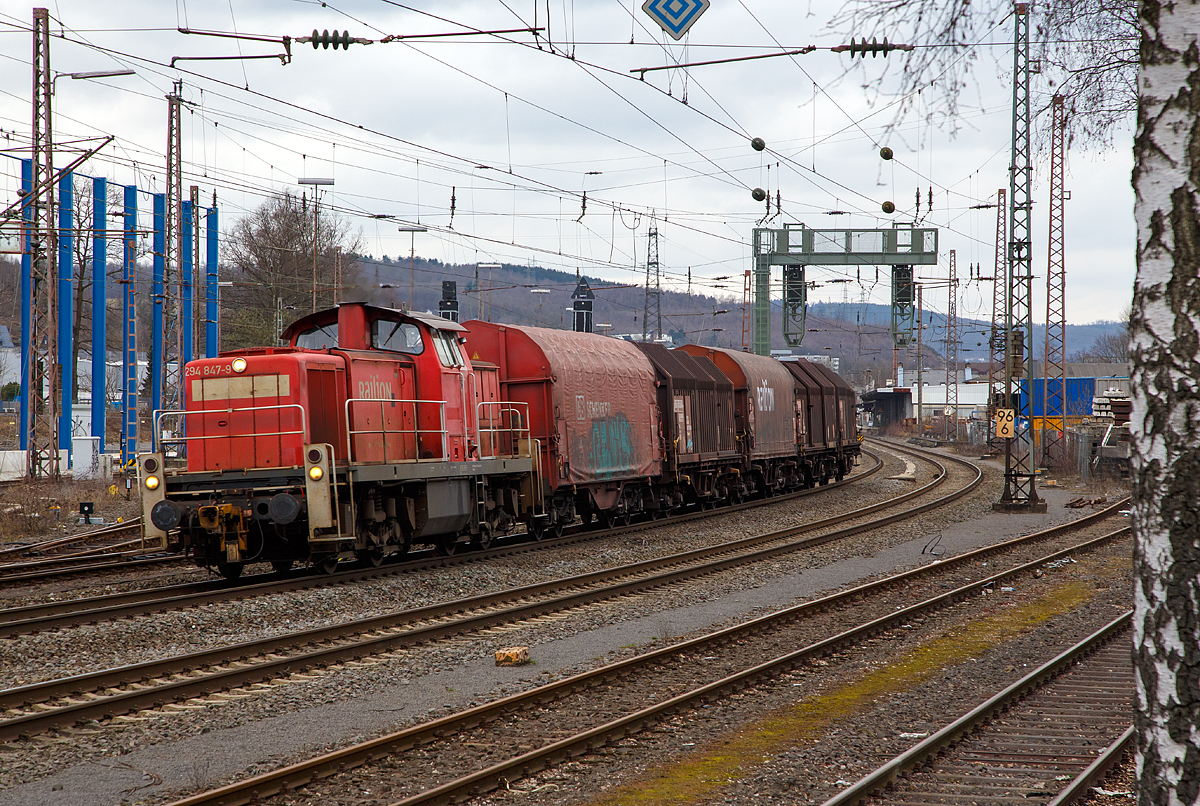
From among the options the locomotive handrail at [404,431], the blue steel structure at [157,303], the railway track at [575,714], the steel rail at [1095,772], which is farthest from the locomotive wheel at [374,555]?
the blue steel structure at [157,303]

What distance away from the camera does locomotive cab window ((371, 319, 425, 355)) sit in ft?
48.7

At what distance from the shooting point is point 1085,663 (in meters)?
9.76

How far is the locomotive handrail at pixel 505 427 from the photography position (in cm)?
→ 1678

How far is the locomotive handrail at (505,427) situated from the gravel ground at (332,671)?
78.3 inches

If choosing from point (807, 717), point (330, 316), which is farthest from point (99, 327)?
point (807, 717)

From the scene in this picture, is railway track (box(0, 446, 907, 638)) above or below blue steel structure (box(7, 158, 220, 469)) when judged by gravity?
below

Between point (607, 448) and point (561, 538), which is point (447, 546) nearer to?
point (561, 538)

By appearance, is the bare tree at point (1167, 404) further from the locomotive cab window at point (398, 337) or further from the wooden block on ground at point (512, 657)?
the locomotive cab window at point (398, 337)

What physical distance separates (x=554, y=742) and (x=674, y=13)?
9.92 meters

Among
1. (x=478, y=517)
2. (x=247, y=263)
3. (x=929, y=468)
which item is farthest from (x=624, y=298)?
(x=478, y=517)

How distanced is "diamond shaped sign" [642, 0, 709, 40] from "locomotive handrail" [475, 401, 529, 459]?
21.2 ft

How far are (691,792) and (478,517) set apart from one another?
10747mm

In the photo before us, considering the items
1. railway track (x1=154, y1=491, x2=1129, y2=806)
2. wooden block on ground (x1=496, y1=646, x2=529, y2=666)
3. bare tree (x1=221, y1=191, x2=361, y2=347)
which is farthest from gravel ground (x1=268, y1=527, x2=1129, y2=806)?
bare tree (x1=221, y1=191, x2=361, y2=347)

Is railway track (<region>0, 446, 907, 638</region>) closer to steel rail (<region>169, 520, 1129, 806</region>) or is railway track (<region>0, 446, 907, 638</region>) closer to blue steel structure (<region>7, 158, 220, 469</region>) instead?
steel rail (<region>169, 520, 1129, 806</region>)
